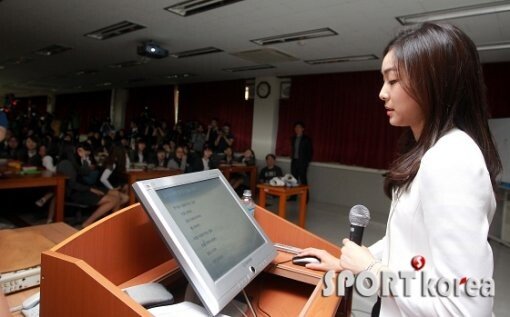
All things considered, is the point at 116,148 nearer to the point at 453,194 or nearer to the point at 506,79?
the point at 453,194

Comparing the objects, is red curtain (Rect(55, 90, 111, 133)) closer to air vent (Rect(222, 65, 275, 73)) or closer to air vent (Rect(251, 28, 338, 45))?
air vent (Rect(222, 65, 275, 73))

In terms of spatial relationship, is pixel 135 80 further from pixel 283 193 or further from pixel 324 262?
pixel 324 262

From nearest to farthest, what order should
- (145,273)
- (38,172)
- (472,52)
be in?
(472,52)
(145,273)
(38,172)

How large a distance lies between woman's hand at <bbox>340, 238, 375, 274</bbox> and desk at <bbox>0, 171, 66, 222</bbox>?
3.73 metres

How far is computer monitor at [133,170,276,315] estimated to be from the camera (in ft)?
2.20

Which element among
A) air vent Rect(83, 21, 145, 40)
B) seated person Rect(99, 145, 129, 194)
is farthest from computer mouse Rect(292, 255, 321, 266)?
air vent Rect(83, 21, 145, 40)

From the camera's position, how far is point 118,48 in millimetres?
5211

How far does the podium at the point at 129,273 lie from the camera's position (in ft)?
2.05

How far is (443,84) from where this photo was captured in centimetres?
62

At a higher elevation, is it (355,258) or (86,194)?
(355,258)

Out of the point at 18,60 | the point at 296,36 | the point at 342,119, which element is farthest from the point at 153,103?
the point at 296,36

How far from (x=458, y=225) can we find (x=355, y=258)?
28 cm

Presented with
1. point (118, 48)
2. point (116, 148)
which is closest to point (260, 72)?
point (118, 48)

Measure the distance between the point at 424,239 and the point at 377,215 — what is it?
5.32 metres
